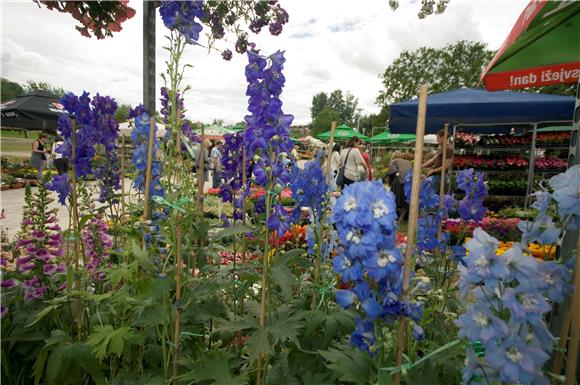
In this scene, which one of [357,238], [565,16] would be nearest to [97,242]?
[357,238]

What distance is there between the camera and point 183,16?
1.69 metres

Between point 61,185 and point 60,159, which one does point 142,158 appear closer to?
point 61,185

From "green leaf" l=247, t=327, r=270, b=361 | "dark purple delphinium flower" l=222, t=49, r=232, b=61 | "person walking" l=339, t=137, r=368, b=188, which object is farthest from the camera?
"person walking" l=339, t=137, r=368, b=188

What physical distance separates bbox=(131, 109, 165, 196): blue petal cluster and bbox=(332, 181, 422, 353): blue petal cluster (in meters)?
1.38

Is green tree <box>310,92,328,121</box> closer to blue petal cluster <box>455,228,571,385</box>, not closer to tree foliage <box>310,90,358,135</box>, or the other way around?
tree foliage <box>310,90,358,135</box>

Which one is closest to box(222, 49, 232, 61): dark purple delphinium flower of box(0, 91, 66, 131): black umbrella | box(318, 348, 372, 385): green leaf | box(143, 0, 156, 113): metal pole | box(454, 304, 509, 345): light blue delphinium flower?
box(143, 0, 156, 113): metal pole

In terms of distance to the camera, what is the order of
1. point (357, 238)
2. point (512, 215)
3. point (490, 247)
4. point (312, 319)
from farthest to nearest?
point (512, 215)
point (312, 319)
point (357, 238)
point (490, 247)

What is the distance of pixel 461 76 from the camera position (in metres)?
27.1

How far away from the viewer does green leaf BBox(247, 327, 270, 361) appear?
1.37m

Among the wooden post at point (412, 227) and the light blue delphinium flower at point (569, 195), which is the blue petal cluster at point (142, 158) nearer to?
the wooden post at point (412, 227)

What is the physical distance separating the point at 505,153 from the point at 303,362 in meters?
9.42

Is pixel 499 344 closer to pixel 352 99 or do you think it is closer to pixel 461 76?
pixel 461 76

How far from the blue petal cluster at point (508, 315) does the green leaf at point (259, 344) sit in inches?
28.5

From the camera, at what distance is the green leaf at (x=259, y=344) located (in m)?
1.37
